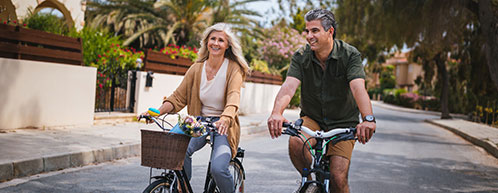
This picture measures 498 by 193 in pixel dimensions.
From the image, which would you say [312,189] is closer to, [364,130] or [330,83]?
[364,130]

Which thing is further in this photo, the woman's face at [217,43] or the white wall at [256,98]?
the white wall at [256,98]

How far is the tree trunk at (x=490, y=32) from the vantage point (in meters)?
11.2

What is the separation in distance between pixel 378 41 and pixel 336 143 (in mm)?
17719

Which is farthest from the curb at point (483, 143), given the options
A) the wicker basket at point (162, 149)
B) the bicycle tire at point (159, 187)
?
the wicker basket at point (162, 149)

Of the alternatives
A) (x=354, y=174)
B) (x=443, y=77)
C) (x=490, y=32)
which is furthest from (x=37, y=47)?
(x=443, y=77)

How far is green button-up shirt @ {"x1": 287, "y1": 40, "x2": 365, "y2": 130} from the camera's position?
135 inches

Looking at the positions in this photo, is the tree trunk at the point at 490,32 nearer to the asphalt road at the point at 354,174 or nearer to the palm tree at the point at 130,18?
the asphalt road at the point at 354,174

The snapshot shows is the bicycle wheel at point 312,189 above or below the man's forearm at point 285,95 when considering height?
below

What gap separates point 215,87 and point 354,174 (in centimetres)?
402

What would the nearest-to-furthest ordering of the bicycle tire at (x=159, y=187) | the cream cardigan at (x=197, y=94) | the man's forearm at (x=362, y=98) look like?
the bicycle tire at (x=159, y=187) → the man's forearm at (x=362, y=98) → the cream cardigan at (x=197, y=94)

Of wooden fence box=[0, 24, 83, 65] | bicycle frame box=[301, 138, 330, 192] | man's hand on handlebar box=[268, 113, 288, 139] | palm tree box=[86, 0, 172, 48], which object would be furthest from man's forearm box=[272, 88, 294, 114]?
palm tree box=[86, 0, 172, 48]

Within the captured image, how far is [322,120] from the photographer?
3572 mm

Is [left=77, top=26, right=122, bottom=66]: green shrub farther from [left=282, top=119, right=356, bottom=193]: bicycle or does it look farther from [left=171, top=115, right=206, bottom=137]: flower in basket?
[left=282, top=119, right=356, bottom=193]: bicycle

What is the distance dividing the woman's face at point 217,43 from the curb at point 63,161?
3.33 metres
